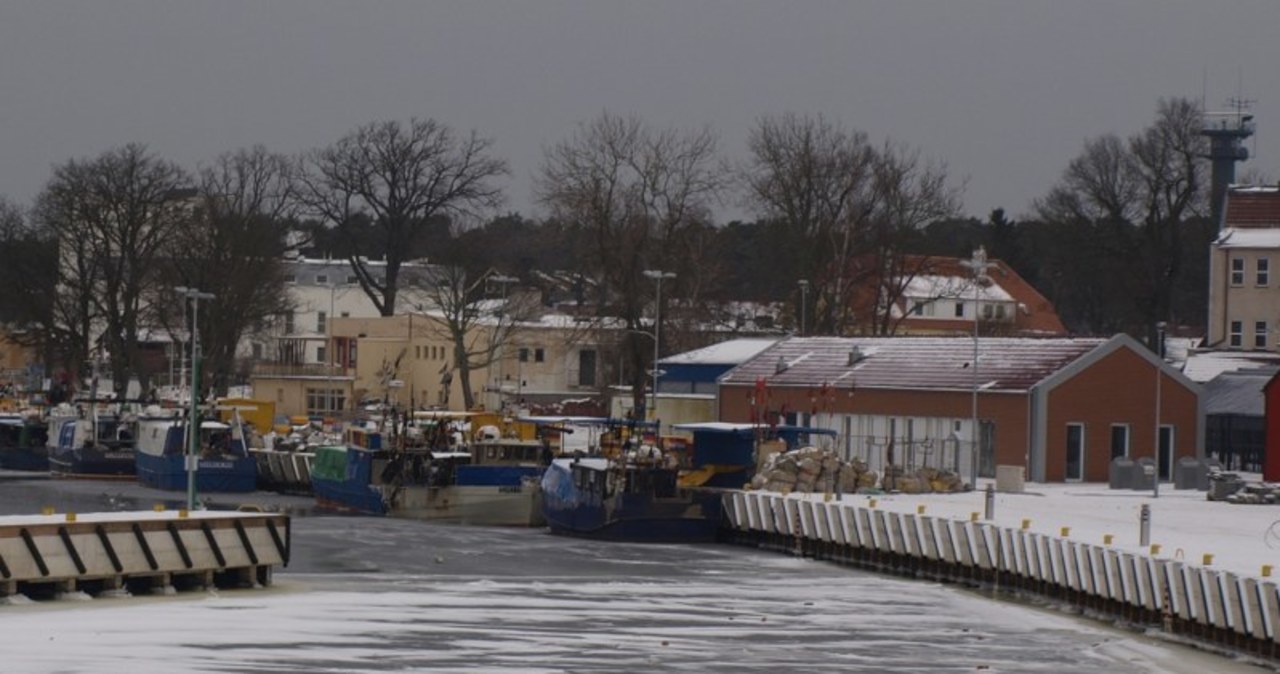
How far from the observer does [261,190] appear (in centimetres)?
13738

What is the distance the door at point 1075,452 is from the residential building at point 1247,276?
3417 cm

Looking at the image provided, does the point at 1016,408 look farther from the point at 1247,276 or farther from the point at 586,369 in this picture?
the point at 586,369

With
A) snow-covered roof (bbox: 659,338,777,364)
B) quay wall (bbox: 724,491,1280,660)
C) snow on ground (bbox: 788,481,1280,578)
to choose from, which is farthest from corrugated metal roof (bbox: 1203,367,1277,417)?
quay wall (bbox: 724,491,1280,660)

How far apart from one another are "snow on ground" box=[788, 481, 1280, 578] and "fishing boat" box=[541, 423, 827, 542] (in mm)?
3264

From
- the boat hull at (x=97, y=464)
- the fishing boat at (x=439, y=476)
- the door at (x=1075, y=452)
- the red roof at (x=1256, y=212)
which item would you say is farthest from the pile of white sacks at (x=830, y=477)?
the red roof at (x=1256, y=212)

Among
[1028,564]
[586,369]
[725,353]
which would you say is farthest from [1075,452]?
[586,369]

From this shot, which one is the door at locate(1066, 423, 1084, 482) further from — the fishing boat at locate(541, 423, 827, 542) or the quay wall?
the quay wall

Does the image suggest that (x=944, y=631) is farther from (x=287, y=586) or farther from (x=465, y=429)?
(x=465, y=429)

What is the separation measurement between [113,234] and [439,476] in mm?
49366

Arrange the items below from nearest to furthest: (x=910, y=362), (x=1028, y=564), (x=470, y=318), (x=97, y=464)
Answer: (x=1028, y=564), (x=910, y=362), (x=97, y=464), (x=470, y=318)

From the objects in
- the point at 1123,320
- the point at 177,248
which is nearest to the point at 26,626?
the point at 177,248

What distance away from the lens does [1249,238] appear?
113 metres

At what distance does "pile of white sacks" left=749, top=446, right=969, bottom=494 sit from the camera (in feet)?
226

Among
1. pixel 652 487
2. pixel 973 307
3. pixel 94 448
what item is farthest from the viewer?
pixel 973 307
